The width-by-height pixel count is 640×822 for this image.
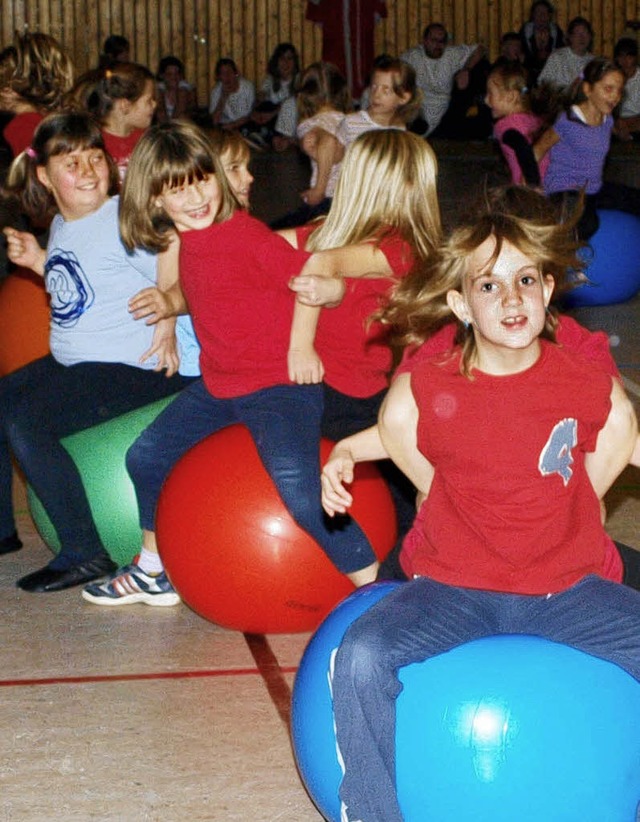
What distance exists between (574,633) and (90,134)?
8.73 ft

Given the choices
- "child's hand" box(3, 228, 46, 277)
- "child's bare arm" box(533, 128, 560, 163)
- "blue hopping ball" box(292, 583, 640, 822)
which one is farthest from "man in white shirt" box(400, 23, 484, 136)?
"blue hopping ball" box(292, 583, 640, 822)

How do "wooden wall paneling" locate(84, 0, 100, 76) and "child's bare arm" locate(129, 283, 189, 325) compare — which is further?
"wooden wall paneling" locate(84, 0, 100, 76)

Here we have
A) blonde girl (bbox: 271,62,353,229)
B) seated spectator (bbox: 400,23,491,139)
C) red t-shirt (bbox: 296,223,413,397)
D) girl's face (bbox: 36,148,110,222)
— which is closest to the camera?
red t-shirt (bbox: 296,223,413,397)

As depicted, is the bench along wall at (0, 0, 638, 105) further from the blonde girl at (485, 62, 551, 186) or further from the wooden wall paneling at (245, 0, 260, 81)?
the blonde girl at (485, 62, 551, 186)

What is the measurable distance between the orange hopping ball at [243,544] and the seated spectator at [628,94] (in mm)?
13953

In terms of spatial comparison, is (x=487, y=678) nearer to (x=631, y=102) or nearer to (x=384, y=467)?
(x=384, y=467)

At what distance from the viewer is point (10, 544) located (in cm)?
498

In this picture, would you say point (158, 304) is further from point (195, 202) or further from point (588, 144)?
point (588, 144)

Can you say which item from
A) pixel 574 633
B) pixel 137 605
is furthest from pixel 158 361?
pixel 574 633

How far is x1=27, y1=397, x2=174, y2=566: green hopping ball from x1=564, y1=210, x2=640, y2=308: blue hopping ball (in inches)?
187

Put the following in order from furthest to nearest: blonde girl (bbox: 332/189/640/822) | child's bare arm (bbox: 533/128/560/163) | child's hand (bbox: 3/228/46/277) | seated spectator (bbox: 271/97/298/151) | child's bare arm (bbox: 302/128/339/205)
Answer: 1. seated spectator (bbox: 271/97/298/151)
2. child's bare arm (bbox: 533/128/560/163)
3. child's bare arm (bbox: 302/128/339/205)
4. child's hand (bbox: 3/228/46/277)
5. blonde girl (bbox: 332/189/640/822)

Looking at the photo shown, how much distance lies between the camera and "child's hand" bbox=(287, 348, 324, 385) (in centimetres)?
405

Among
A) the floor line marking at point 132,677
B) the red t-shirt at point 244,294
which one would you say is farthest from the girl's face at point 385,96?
the floor line marking at point 132,677

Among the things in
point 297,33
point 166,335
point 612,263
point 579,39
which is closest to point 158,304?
point 166,335
